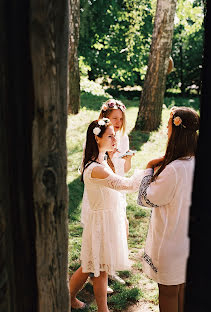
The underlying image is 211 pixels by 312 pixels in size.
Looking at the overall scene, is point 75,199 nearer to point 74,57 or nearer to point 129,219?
point 129,219

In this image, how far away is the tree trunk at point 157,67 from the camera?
873 cm

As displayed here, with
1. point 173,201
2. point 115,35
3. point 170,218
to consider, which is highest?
point 115,35

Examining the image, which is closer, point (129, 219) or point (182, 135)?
point (182, 135)

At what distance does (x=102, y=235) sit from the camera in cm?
Result: 327

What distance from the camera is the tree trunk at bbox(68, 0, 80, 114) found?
368 inches

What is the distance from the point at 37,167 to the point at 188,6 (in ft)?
40.2

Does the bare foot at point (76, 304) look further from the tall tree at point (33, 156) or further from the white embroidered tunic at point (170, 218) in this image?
the tall tree at point (33, 156)

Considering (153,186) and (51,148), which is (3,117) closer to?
(51,148)

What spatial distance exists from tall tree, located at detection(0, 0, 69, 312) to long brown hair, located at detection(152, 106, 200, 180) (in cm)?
113

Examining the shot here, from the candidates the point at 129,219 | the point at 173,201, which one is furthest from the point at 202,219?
the point at 129,219

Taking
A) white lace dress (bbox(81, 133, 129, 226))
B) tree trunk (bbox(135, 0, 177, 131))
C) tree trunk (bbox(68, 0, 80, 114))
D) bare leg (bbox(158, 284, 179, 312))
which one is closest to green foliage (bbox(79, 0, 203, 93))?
tree trunk (bbox(68, 0, 80, 114))

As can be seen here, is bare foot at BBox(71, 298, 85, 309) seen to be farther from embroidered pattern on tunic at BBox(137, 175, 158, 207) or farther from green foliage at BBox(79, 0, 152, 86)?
green foliage at BBox(79, 0, 152, 86)

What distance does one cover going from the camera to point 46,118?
1.62 meters

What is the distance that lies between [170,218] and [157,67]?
6.99 meters
